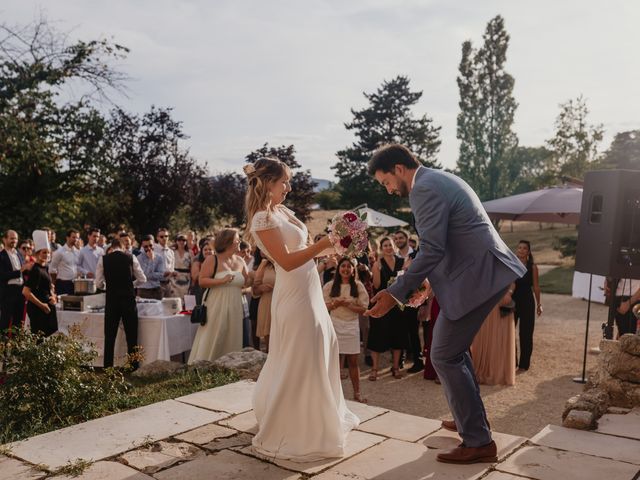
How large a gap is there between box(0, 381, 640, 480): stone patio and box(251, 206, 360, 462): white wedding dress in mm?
125

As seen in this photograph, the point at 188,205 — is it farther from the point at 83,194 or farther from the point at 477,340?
the point at 477,340

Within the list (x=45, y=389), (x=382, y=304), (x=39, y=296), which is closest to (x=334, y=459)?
(x=382, y=304)

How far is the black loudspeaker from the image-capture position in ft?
21.8

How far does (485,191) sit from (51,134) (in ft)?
100

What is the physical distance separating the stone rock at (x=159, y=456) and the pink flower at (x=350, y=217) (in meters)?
1.71

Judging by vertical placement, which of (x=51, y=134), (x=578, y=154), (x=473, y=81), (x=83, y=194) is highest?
(x=473, y=81)

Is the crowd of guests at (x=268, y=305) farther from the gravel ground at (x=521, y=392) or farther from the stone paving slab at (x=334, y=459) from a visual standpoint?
the stone paving slab at (x=334, y=459)

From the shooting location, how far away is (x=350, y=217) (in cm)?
370

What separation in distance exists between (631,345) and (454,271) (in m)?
2.81

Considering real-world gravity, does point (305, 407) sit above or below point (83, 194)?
below

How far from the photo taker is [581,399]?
4.38 meters

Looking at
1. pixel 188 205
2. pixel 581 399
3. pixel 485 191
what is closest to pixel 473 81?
pixel 485 191

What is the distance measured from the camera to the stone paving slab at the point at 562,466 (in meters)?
3.15

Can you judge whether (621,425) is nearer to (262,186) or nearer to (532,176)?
(262,186)
